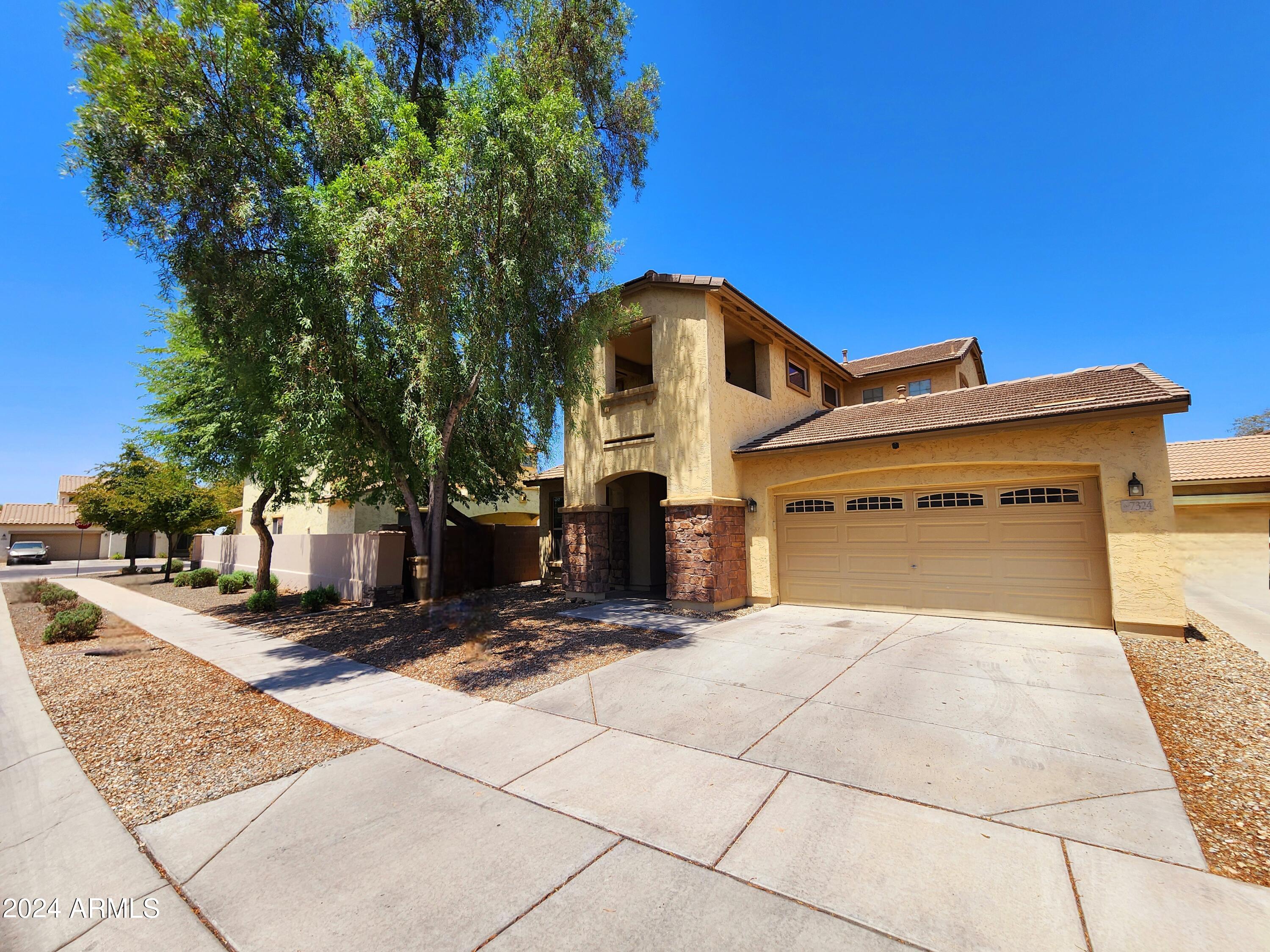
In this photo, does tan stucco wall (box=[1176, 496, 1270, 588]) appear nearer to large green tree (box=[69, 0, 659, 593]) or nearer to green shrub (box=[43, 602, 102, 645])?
large green tree (box=[69, 0, 659, 593])

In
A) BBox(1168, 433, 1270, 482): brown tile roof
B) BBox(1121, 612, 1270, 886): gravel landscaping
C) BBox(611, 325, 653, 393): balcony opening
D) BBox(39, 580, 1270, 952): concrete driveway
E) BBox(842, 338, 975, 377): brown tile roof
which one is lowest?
BBox(1121, 612, 1270, 886): gravel landscaping

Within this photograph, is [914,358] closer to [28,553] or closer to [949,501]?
[949,501]

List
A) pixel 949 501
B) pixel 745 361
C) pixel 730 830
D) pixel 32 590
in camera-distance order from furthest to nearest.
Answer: pixel 32 590
pixel 745 361
pixel 949 501
pixel 730 830

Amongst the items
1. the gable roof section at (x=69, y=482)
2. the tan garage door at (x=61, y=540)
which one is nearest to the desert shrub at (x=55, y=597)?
the tan garage door at (x=61, y=540)

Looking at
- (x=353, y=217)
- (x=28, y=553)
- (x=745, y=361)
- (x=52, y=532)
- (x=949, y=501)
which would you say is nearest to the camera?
(x=353, y=217)

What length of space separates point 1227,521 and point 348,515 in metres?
28.9

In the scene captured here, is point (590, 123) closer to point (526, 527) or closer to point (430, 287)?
point (430, 287)

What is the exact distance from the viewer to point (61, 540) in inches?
1746

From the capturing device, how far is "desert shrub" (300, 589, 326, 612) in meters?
13.7

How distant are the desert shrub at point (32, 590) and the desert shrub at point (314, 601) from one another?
9.78 metres

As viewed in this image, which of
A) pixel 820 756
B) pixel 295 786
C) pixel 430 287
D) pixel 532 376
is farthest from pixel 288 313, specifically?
pixel 820 756

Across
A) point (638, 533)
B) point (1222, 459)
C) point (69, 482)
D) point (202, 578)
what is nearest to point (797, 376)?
point (638, 533)

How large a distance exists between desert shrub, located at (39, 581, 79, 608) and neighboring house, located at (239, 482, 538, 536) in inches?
203

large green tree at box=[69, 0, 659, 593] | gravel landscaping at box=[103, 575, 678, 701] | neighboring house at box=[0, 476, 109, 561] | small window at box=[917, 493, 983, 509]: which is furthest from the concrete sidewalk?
neighboring house at box=[0, 476, 109, 561]
